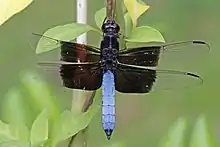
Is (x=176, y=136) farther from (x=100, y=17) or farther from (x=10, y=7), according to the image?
(x=10, y=7)

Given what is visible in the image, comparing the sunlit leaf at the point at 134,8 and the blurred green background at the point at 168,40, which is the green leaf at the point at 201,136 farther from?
the blurred green background at the point at 168,40

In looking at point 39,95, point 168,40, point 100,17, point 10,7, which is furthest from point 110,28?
point 168,40

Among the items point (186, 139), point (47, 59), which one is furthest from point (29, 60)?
point (186, 139)

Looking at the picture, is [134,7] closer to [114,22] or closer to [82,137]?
[114,22]

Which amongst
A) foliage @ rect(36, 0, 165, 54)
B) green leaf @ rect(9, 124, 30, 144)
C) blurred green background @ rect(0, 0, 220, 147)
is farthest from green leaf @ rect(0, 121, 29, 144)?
blurred green background @ rect(0, 0, 220, 147)

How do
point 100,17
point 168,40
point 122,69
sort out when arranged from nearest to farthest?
point 100,17 → point 122,69 → point 168,40

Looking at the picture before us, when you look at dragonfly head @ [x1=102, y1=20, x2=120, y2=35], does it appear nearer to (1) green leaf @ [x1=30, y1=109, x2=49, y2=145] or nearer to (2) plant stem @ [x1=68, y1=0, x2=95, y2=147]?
(2) plant stem @ [x1=68, y1=0, x2=95, y2=147]
